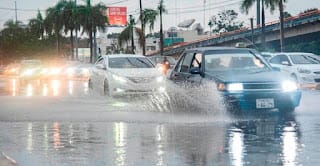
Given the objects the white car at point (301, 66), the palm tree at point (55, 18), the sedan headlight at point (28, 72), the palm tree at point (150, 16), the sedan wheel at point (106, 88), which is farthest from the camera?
the palm tree at point (150, 16)

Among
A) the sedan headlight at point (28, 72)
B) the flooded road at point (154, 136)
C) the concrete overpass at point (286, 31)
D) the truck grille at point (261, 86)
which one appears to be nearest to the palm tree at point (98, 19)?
the concrete overpass at point (286, 31)

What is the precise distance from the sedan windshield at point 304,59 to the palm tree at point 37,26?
77.7 m

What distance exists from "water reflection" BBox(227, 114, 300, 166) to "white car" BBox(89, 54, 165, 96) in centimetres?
689

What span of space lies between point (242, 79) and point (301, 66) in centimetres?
1319

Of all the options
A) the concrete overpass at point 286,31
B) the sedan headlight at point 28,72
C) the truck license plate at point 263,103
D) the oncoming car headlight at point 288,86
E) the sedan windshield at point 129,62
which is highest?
the concrete overpass at point 286,31

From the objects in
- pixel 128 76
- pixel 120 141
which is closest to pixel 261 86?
pixel 120 141

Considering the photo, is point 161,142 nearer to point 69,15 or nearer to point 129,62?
point 129,62

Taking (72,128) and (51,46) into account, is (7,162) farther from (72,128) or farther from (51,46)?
(51,46)

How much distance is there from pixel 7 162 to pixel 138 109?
8242 millimetres

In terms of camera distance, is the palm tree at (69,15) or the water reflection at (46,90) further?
the palm tree at (69,15)

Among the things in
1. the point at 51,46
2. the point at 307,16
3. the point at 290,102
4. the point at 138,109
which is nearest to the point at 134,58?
the point at 138,109

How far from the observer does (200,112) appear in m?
14.2

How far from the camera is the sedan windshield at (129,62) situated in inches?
845

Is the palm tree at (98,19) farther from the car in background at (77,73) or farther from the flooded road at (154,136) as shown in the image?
the flooded road at (154,136)
